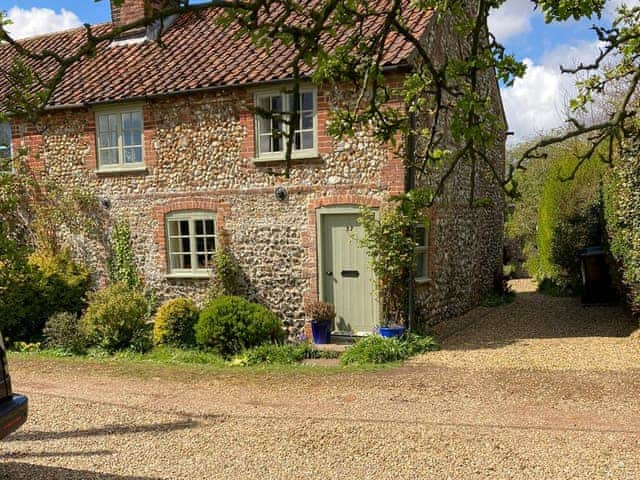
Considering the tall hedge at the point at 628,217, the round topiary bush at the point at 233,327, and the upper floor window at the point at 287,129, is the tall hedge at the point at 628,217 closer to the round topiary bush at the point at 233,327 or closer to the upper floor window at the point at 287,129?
the upper floor window at the point at 287,129

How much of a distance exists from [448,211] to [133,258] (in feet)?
22.2

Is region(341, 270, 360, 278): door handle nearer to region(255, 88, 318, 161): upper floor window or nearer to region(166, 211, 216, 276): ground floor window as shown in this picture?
region(255, 88, 318, 161): upper floor window

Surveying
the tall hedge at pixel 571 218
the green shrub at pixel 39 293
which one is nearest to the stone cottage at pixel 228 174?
the green shrub at pixel 39 293

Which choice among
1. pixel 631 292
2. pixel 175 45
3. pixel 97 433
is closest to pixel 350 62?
pixel 97 433

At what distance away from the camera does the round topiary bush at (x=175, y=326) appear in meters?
10.7

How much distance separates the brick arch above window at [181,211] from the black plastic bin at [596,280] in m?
A: 8.59

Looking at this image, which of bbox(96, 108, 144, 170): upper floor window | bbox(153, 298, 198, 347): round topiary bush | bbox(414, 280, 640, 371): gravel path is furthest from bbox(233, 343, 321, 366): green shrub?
bbox(96, 108, 144, 170): upper floor window

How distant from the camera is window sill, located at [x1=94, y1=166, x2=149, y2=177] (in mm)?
12164

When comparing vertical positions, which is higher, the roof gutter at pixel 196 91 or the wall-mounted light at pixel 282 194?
the roof gutter at pixel 196 91

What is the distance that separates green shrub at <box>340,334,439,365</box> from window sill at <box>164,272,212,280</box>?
3.70 m

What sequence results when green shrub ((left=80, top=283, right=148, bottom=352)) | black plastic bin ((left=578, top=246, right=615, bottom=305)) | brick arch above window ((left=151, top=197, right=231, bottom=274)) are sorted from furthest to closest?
black plastic bin ((left=578, top=246, right=615, bottom=305)) < brick arch above window ((left=151, top=197, right=231, bottom=274)) < green shrub ((left=80, top=283, right=148, bottom=352))

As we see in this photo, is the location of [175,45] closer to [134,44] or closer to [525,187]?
[134,44]

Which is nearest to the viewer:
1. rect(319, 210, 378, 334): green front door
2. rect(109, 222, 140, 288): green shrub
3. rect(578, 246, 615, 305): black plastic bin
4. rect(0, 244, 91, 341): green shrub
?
rect(319, 210, 378, 334): green front door

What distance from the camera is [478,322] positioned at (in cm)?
1241
